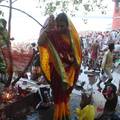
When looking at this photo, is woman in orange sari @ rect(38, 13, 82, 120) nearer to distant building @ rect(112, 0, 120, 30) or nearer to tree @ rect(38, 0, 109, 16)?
tree @ rect(38, 0, 109, 16)

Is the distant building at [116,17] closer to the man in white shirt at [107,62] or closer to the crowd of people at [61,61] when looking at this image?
the man in white shirt at [107,62]

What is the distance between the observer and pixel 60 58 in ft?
25.7

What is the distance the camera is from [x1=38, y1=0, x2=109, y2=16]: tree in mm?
11815

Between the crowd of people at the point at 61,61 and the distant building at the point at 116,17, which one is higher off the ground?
the distant building at the point at 116,17

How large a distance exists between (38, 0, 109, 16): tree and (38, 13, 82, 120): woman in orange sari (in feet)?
11.9

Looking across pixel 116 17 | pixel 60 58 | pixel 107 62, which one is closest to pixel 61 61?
pixel 60 58

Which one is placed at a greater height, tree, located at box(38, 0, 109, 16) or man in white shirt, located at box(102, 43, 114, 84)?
tree, located at box(38, 0, 109, 16)

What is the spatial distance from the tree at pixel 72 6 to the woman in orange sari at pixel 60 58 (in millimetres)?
3622

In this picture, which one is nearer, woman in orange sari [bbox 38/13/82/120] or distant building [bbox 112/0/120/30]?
woman in orange sari [bbox 38/13/82/120]

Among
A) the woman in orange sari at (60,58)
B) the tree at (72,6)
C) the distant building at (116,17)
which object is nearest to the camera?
the woman in orange sari at (60,58)

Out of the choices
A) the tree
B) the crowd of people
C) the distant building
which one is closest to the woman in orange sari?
the crowd of people

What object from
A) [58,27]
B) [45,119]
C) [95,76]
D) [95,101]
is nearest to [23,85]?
[45,119]

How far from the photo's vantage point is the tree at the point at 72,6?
38.8ft

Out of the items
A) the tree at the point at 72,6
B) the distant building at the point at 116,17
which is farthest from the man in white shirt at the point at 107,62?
the distant building at the point at 116,17
